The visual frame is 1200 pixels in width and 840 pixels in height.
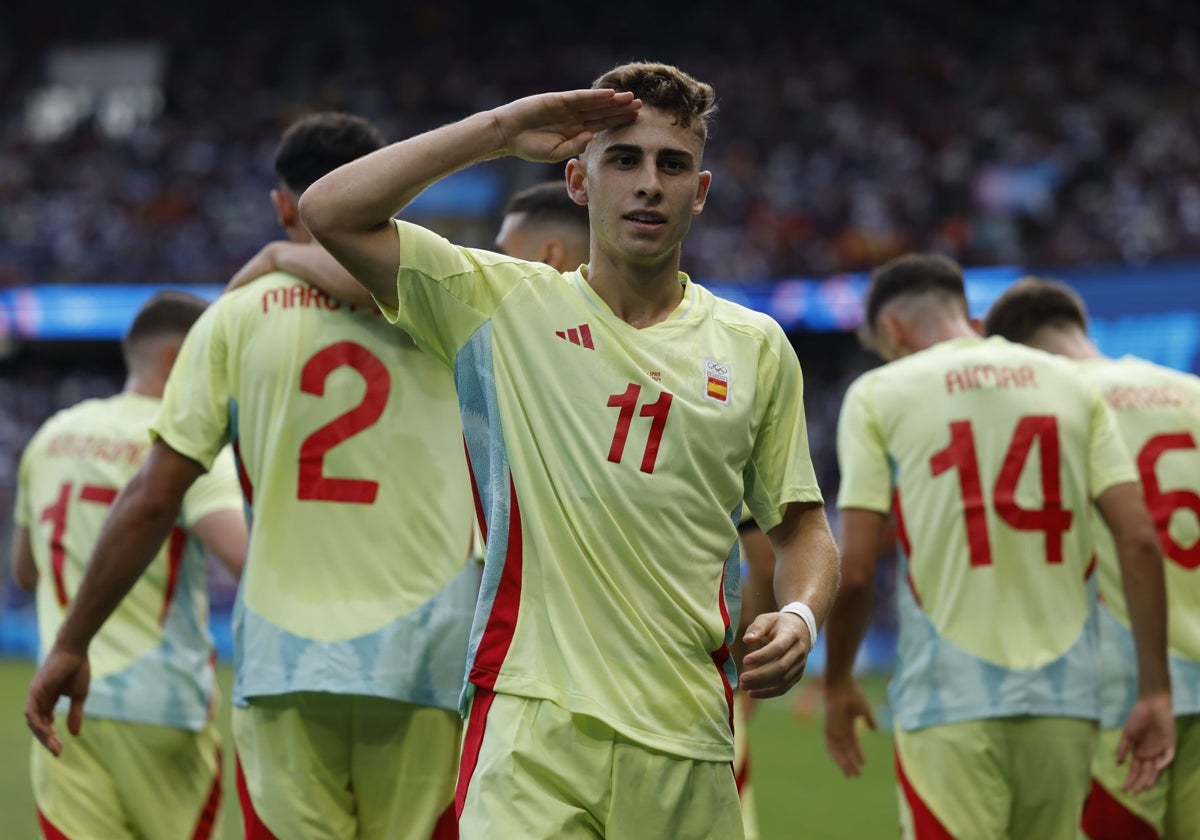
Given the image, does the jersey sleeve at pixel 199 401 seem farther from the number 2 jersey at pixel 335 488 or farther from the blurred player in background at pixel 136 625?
the blurred player in background at pixel 136 625

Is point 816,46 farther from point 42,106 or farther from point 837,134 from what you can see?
point 42,106

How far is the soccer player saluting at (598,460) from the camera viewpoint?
3316 mm

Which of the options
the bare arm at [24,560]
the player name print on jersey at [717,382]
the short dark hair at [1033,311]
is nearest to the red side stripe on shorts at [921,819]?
the short dark hair at [1033,311]

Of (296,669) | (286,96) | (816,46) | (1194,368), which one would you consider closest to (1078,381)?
(296,669)

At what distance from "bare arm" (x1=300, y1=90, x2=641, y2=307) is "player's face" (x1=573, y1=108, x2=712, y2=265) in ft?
0.28

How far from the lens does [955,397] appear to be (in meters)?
5.32

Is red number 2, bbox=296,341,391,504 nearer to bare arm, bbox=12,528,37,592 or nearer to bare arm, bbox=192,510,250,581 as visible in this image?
bare arm, bbox=192,510,250,581

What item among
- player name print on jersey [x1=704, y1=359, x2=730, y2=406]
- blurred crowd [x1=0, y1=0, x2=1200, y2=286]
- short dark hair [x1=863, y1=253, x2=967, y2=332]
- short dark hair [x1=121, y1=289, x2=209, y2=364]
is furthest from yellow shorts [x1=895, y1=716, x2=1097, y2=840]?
blurred crowd [x1=0, y1=0, x2=1200, y2=286]

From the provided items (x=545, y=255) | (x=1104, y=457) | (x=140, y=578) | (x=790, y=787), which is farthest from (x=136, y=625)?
(x=790, y=787)

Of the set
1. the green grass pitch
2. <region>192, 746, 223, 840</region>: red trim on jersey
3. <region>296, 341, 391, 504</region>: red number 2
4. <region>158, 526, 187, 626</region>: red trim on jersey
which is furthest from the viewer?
the green grass pitch

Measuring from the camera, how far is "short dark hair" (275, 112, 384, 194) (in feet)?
15.1

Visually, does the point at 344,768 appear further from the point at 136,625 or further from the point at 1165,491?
the point at 1165,491

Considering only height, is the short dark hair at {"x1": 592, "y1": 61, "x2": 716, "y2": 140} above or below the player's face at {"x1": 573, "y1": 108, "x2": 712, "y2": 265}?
above

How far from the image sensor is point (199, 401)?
4.47 m
